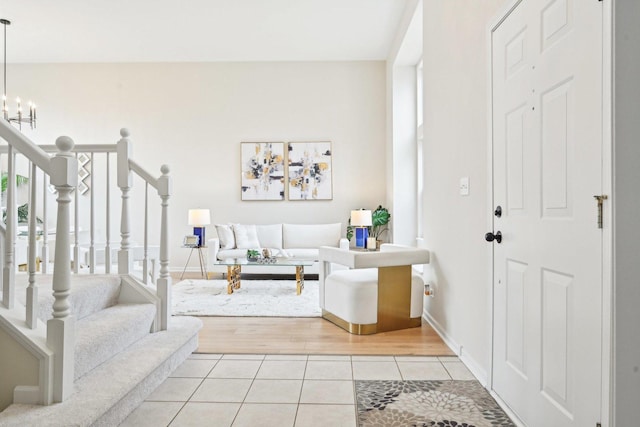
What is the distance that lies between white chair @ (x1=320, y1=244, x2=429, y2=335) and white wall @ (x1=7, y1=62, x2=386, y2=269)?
345 centimetres

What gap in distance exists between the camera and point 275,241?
22.2 ft

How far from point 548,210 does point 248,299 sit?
3.66m

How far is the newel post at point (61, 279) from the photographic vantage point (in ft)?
5.93

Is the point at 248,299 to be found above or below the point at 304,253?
below

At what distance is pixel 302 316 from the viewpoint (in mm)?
4168

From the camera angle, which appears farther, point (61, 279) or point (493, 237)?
point (493, 237)

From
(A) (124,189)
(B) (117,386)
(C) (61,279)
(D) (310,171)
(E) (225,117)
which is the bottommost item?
(B) (117,386)

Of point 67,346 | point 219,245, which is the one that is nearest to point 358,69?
point 219,245

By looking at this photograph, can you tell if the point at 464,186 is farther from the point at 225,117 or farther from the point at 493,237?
the point at 225,117

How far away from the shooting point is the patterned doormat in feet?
6.81

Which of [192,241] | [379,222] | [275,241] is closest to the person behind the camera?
[192,241]

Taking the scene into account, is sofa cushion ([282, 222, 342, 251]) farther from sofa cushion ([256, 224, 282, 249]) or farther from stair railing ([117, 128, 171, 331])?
stair railing ([117, 128, 171, 331])

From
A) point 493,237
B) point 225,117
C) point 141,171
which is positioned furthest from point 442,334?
point 225,117

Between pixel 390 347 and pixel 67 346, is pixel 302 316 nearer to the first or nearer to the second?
pixel 390 347
